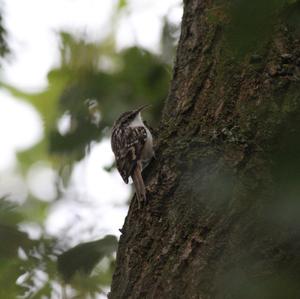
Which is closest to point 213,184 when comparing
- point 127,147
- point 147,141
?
point 147,141

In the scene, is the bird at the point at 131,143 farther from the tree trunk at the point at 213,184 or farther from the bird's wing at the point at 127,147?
the tree trunk at the point at 213,184

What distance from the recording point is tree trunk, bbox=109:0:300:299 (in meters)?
1.63

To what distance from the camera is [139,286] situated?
1.86 meters

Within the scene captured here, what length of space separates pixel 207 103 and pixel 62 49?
1593mm

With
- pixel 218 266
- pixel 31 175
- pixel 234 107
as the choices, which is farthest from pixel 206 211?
pixel 31 175

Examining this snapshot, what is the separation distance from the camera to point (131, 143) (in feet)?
11.8

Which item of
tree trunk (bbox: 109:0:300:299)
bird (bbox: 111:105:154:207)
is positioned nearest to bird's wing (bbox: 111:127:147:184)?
bird (bbox: 111:105:154:207)

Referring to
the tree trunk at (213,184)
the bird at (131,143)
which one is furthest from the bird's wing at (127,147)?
the tree trunk at (213,184)

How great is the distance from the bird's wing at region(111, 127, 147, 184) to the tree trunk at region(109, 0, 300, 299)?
765mm

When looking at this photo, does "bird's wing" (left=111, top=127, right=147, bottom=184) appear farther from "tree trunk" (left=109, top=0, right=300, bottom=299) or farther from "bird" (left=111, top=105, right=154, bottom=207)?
"tree trunk" (left=109, top=0, right=300, bottom=299)

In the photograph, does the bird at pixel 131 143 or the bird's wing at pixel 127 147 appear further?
the bird's wing at pixel 127 147

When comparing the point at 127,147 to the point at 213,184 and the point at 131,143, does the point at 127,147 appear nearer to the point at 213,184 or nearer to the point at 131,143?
the point at 131,143

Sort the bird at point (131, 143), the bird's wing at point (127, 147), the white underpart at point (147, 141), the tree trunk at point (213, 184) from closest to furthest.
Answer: the tree trunk at point (213, 184)
the white underpart at point (147, 141)
the bird at point (131, 143)
the bird's wing at point (127, 147)

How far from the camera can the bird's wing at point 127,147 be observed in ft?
10.5
